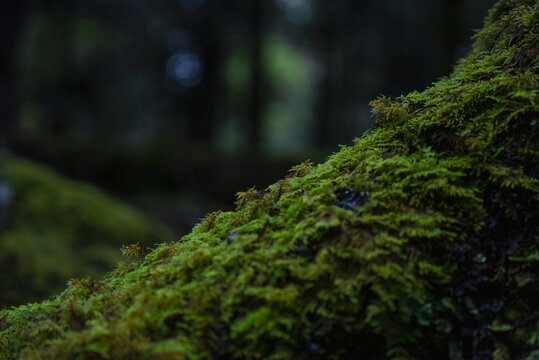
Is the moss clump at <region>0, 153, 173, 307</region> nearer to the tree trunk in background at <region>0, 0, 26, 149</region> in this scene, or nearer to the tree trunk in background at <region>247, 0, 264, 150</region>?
the tree trunk in background at <region>0, 0, 26, 149</region>

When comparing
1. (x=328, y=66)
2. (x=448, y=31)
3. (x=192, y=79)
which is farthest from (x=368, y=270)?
(x=192, y=79)

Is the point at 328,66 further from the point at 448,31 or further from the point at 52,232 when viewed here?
the point at 52,232

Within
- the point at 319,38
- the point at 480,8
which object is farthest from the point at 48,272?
the point at 319,38

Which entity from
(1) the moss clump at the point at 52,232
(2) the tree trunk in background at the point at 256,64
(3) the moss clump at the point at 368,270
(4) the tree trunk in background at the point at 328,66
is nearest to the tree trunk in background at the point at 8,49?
(1) the moss clump at the point at 52,232

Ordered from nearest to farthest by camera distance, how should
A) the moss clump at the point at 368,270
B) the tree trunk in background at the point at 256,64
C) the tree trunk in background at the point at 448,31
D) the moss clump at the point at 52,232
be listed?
the moss clump at the point at 368,270 → the moss clump at the point at 52,232 → the tree trunk in background at the point at 448,31 → the tree trunk in background at the point at 256,64

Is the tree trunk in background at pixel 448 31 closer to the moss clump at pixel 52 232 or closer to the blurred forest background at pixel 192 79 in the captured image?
the blurred forest background at pixel 192 79

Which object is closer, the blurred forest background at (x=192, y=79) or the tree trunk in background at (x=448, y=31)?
the tree trunk in background at (x=448, y=31)

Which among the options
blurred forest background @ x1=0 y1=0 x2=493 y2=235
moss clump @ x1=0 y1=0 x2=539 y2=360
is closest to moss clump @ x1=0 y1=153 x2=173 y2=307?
blurred forest background @ x1=0 y1=0 x2=493 y2=235
